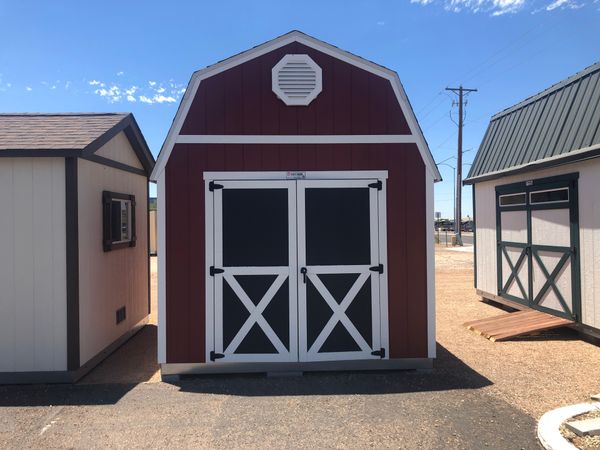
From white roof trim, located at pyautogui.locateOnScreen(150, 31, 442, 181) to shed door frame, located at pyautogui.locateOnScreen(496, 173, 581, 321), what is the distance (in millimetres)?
3132

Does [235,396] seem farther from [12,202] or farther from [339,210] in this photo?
[12,202]

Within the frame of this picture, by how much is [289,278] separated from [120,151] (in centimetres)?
360

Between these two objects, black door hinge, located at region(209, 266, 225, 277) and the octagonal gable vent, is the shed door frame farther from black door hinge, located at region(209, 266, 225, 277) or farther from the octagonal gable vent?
black door hinge, located at region(209, 266, 225, 277)

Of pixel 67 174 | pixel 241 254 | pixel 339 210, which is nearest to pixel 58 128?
pixel 67 174

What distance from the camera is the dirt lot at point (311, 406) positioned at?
12.0ft

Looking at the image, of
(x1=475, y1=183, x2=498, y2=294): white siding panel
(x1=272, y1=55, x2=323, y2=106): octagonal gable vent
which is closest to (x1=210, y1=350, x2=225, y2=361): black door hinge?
(x1=272, y1=55, x2=323, y2=106): octagonal gable vent

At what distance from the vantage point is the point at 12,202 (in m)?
5.06

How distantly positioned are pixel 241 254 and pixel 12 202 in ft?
9.03

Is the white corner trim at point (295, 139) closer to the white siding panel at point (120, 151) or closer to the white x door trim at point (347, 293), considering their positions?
the white x door trim at point (347, 293)

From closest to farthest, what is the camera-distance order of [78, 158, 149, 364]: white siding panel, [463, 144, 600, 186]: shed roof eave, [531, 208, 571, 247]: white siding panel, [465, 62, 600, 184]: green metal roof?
1. [78, 158, 149, 364]: white siding panel
2. [463, 144, 600, 186]: shed roof eave
3. [465, 62, 600, 184]: green metal roof
4. [531, 208, 571, 247]: white siding panel

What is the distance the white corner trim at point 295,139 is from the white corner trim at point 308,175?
37cm

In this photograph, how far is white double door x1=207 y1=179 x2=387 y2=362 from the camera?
16.9 feet

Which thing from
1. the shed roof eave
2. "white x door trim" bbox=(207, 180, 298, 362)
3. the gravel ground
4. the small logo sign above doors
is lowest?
the gravel ground

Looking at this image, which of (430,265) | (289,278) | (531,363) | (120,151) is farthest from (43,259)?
(531,363)
